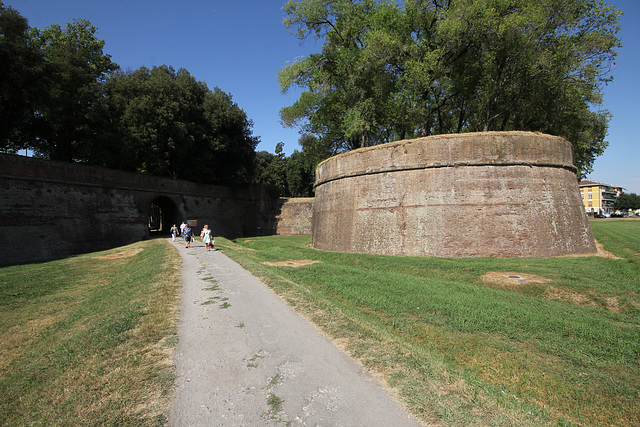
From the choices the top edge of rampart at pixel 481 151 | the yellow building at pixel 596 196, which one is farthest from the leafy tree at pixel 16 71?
the yellow building at pixel 596 196

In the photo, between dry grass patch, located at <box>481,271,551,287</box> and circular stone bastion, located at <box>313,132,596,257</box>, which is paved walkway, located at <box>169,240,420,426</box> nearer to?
dry grass patch, located at <box>481,271,551,287</box>

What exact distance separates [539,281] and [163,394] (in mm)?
8871

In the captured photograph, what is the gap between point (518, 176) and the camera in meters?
13.2

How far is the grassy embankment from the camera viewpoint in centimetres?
277

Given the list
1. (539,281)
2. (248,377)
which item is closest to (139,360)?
(248,377)

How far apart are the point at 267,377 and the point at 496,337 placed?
369 centimetres

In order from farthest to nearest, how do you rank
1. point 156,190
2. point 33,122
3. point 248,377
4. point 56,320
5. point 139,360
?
point 156,190
point 33,122
point 56,320
point 139,360
point 248,377

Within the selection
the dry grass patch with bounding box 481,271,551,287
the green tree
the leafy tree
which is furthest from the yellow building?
the leafy tree

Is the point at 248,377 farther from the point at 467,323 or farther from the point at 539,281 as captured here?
the point at 539,281

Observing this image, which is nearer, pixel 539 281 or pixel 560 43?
pixel 539 281

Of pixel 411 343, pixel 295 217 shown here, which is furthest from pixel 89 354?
pixel 295 217

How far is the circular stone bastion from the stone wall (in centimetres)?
1806

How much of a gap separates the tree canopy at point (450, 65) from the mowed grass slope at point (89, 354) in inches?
681

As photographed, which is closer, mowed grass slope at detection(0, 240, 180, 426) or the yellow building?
mowed grass slope at detection(0, 240, 180, 426)
